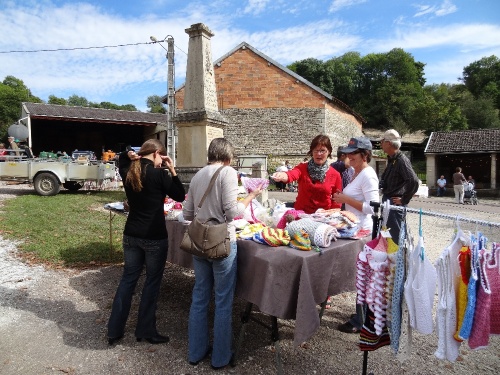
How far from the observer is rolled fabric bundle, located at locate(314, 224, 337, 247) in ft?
8.96

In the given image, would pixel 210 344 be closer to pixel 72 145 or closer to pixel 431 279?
pixel 431 279

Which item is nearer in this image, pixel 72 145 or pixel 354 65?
pixel 72 145

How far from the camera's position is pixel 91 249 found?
248 inches

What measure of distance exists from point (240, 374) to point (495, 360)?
7.38ft

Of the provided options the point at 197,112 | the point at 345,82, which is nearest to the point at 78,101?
the point at 345,82

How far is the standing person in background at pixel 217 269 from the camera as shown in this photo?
8.92 ft

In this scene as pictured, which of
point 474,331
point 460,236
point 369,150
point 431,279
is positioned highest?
point 369,150

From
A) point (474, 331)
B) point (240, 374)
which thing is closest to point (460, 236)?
point (474, 331)

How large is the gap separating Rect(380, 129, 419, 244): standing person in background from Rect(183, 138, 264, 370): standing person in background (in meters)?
1.84

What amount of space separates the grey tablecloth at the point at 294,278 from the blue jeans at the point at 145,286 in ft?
2.67

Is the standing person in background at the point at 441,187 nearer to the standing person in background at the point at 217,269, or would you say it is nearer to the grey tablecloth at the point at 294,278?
the grey tablecloth at the point at 294,278

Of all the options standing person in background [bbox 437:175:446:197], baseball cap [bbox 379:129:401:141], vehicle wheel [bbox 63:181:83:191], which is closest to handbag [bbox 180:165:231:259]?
baseball cap [bbox 379:129:401:141]

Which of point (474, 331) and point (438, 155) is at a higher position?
point (438, 155)

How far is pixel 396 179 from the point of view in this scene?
12.6 feet
